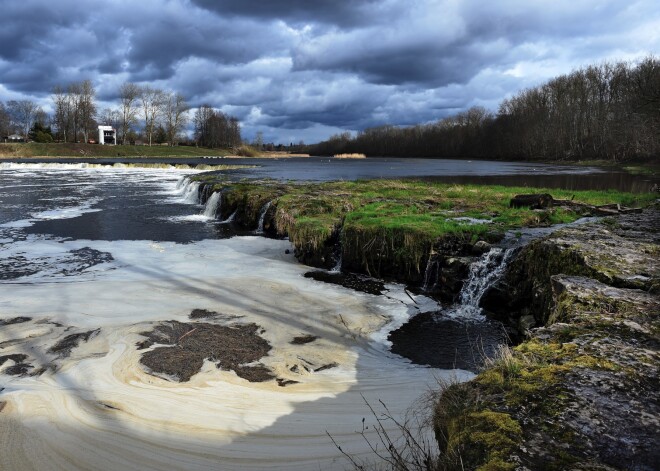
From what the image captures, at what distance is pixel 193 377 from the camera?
20.6 feet

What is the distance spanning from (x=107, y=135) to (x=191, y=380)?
150 m

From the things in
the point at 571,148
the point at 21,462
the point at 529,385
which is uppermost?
the point at 571,148

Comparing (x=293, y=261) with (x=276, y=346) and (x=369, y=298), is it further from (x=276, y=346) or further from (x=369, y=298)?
(x=276, y=346)

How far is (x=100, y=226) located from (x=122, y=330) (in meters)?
13.0

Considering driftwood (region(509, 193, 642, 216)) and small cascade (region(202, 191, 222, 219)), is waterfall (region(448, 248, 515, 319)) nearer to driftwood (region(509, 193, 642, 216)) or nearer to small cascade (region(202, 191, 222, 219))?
driftwood (region(509, 193, 642, 216))

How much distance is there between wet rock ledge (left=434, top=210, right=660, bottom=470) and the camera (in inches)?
115

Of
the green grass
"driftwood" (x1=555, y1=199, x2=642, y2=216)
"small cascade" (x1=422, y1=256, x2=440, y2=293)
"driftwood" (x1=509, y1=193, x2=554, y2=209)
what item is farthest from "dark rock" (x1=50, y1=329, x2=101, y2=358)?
the green grass

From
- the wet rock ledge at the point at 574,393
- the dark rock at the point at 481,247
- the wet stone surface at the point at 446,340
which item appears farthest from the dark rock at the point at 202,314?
the dark rock at the point at 481,247

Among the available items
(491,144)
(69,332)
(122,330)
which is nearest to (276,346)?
(122,330)

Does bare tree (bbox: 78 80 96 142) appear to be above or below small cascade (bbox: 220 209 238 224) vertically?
above

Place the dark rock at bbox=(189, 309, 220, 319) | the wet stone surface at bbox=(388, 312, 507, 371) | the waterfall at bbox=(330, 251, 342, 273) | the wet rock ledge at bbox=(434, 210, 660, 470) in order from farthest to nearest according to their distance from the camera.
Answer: the waterfall at bbox=(330, 251, 342, 273) < the dark rock at bbox=(189, 309, 220, 319) < the wet stone surface at bbox=(388, 312, 507, 371) < the wet rock ledge at bbox=(434, 210, 660, 470)

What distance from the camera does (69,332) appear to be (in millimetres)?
7762

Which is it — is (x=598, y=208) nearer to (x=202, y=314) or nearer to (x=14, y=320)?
(x=202, y=314)

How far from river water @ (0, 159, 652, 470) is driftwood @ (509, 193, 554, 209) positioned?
7898 millimetres
